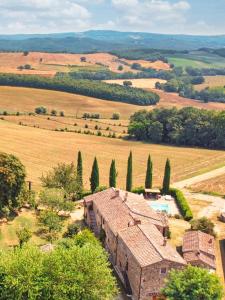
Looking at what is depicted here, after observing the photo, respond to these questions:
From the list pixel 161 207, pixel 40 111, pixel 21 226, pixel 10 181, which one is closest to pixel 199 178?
pixel 161 207

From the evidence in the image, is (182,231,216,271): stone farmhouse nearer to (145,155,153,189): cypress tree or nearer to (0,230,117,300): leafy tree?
(0,230,117,300): leafy tree

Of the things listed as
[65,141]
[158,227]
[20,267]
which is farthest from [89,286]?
[65,141]

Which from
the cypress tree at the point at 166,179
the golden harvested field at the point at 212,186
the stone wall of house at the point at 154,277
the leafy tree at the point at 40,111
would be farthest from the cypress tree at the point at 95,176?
the leafy tree at the point at 40,111

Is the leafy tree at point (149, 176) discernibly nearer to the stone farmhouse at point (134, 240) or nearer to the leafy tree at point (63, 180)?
the leafy tree at point (63, 180)

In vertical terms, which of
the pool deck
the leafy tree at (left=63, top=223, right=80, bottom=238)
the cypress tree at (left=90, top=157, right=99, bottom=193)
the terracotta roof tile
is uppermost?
the terracotta roof tile

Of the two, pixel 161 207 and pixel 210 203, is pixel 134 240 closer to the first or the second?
pixel 161 207

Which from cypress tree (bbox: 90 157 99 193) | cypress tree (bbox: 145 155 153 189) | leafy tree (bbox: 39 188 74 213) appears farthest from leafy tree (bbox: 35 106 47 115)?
leafy tree (bbox: 39 188 74 213)

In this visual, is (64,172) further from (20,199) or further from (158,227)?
(158,227)
